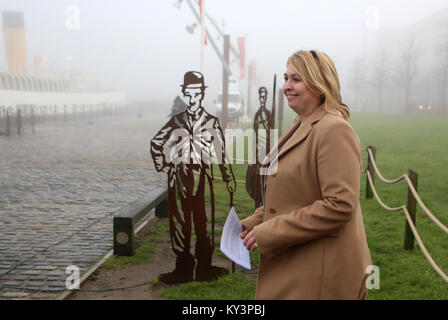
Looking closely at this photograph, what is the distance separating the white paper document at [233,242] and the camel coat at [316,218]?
18 cm

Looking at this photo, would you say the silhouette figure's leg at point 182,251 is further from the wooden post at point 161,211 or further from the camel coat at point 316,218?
the wooden post at point 161,211

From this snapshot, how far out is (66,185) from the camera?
11.0 meters

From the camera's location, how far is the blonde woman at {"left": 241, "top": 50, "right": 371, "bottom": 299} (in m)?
1.99

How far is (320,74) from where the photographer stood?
6.89 ft

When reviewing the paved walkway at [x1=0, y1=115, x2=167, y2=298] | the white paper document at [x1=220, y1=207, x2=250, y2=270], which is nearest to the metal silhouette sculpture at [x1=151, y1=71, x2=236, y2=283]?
the paved walkway at [x1=0, y1=115, x2=167, y2=298]

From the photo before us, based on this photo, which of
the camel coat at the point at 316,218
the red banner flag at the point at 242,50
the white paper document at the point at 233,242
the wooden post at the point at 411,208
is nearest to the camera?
the camel coat at the point at 316,218

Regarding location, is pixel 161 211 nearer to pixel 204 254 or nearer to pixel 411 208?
pixel 204 254

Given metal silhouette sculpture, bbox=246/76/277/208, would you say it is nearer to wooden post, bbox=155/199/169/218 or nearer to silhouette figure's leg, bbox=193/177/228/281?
wooden post, bbox=155/199/169/218

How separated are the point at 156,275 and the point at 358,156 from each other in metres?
3.79

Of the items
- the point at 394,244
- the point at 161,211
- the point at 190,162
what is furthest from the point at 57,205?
the point at 394,244

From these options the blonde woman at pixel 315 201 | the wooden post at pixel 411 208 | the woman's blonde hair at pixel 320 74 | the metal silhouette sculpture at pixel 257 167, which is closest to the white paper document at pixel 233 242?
the blonde woman at pixel 315 201

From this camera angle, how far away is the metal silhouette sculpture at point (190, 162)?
4.61 metres

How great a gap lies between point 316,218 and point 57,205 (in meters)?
7.69

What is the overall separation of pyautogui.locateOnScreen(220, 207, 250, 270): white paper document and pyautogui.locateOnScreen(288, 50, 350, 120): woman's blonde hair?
78cm
